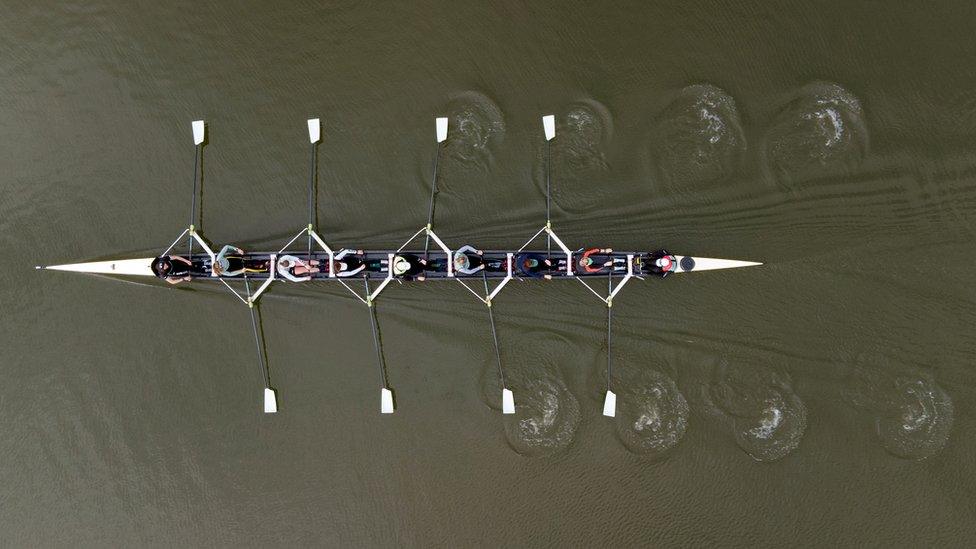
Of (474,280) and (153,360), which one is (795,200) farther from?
(153,360)

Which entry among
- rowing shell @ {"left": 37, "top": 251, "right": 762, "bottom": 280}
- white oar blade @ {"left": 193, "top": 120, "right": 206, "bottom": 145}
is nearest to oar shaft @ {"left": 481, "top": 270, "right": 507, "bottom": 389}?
rowing shell @ {"left": 37, "top": 251, "right": 762, "bottom": 280}

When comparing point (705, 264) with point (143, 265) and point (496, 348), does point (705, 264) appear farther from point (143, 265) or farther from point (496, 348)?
point (143, 265)

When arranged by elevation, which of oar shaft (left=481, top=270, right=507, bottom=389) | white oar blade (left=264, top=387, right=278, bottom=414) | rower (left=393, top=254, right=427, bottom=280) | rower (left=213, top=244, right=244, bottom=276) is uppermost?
rower (left=213, top=244, right=244, bottom=276)

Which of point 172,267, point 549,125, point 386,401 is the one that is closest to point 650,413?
point 386,401

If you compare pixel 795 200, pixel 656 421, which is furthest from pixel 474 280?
pixel 795 200

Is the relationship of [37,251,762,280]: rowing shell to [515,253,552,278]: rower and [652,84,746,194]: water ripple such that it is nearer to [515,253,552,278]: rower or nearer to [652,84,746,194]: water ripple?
[515,253,552,278]: rower
